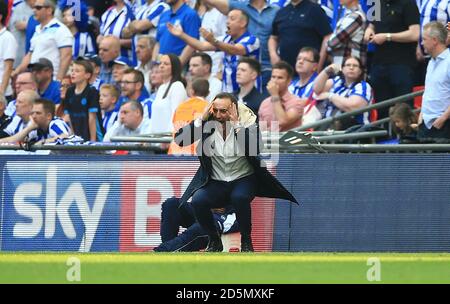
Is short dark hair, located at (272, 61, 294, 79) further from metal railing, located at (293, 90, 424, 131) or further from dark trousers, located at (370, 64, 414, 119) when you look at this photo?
dark trousers, located at (370, 64, 414, 119)

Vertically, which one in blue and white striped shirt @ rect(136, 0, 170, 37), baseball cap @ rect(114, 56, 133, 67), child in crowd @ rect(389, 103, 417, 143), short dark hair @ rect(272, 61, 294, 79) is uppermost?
blue and white striped shirt @ rect(136, 0, 170, 37)

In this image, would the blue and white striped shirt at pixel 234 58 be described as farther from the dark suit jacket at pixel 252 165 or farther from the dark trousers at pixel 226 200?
the dark trousers at pixel 226 200

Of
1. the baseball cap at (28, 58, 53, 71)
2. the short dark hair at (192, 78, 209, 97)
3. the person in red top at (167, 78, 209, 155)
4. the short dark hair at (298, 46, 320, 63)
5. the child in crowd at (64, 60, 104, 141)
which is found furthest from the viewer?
the baseball cap at (28, 58, 53, 71)

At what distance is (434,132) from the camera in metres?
13.1

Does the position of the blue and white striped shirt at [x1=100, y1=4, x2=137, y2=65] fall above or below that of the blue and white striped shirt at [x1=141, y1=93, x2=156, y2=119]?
above

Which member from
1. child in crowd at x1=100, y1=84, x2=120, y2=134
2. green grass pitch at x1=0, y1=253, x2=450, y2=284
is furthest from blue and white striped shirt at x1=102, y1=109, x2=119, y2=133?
green grass pitch at x1=0, y1=253, x2=450, y2=284

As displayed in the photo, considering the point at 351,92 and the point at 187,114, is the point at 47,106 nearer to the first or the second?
the point at 187,114

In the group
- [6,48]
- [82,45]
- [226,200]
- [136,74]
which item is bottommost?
[226,200]

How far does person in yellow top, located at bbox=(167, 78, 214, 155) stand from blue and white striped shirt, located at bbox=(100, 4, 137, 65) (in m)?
3.59

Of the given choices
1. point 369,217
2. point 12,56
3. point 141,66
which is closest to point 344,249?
point 369,217

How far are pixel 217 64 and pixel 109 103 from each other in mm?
1586

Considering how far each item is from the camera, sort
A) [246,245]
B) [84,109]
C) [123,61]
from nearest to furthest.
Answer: [246,245] → [84,109] → [123,61]

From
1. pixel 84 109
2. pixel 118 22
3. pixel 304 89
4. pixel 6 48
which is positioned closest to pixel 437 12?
pixel 304 89

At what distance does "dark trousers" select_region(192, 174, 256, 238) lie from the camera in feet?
36.3
